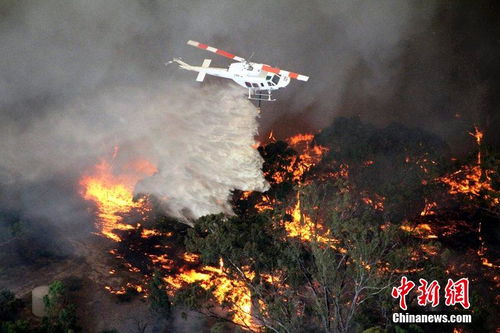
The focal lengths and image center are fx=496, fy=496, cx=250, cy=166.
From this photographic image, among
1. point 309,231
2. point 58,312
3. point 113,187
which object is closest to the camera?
point 309,231

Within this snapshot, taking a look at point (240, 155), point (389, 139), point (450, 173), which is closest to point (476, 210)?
point (450, 173)

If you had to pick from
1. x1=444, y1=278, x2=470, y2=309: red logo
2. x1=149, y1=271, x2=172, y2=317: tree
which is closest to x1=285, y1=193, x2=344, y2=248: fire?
x1=444, y1=278, x2=470, y2=309: red logo

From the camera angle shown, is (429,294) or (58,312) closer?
(429,294)

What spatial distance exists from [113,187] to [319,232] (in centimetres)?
1506

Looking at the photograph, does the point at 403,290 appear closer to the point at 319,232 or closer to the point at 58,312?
the point at 319,232

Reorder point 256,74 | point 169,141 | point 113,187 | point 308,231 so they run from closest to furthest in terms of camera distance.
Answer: point 256,74, point 308,231, point 169,141, point 113,187

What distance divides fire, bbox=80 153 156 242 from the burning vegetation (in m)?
0.07

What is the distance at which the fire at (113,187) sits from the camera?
30938 mm

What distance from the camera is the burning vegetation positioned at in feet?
64.2

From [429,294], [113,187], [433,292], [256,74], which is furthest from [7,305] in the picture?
[433,292]

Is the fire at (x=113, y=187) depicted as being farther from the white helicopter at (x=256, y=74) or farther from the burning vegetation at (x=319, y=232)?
the white helicopter at (x=256, y=74)

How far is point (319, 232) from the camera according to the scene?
24.0 m

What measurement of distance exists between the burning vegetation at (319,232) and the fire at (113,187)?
0.23ft

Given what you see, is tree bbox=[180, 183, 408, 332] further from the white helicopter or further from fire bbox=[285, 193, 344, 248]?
the white helicopter
